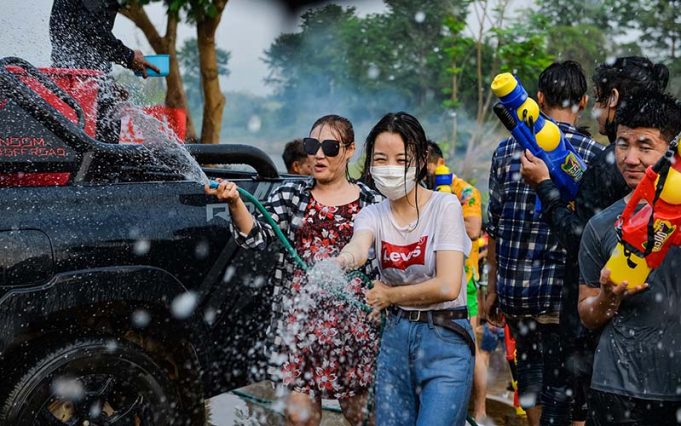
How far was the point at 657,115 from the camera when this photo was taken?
10.2 ft

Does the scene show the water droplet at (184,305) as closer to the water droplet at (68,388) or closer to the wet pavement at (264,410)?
the water droplet at (68,388)

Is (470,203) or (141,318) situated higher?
(470,203)

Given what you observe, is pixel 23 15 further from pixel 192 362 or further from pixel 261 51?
pixel 261 51

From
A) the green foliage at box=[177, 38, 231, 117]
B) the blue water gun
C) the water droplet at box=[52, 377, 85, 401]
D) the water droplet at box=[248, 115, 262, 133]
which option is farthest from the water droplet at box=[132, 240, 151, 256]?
the water droplet at box=[248, 115, 262, 133]

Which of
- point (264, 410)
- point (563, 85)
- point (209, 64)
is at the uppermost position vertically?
point (209, 64)

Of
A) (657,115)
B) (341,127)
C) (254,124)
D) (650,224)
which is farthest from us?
(254,124)

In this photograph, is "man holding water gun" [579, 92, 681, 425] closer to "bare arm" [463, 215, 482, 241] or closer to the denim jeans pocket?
the denim jeans pocket

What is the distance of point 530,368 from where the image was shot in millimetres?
4770

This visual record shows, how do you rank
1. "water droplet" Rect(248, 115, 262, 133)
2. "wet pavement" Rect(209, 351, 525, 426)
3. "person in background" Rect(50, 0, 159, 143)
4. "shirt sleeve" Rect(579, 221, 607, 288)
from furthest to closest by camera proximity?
"water droplet" Rect(248, 115, 262, 133) < "wet pavement" Rect(209, 351, 525, 426) < "person in background" Rect(50, 0, 159, 143) < "shirt sleeve" Rect(579, 221, 607, 288)

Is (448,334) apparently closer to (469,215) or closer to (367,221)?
(367,221)

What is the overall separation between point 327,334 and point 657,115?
1.82 m

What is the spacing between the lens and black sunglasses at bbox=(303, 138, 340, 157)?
431cm

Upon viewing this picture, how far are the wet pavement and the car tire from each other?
5.56 feet

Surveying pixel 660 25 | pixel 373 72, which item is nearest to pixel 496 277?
pixel 373 72
